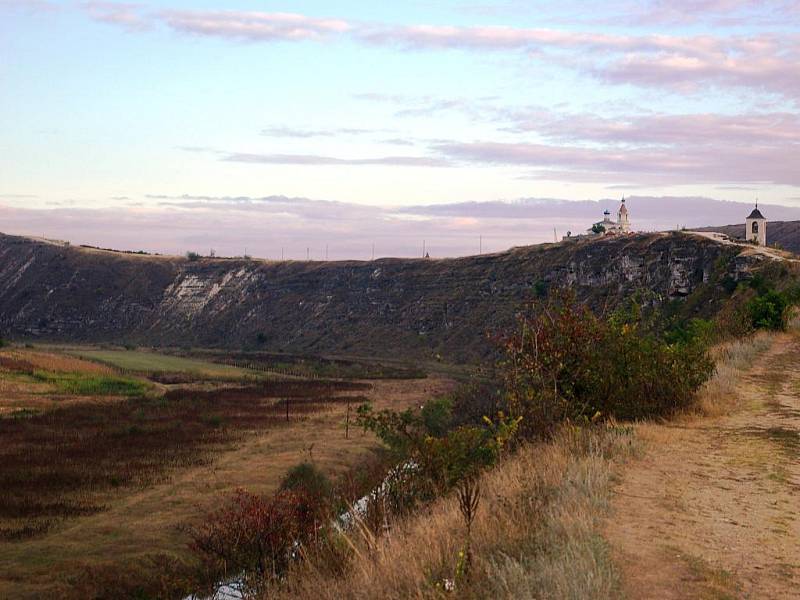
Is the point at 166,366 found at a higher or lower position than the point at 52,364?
lower

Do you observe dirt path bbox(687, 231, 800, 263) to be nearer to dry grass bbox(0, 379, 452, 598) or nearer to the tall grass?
dry grass bbox(0, 379, 452, 598)

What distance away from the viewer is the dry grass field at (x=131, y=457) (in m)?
17.1

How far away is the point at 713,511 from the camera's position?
28.3ft

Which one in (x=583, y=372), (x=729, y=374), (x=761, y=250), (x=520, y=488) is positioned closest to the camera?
(x=520, y=488)

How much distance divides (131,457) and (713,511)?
2188 centimetres

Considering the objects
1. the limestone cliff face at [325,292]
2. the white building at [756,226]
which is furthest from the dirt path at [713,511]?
the white building at [756,226]

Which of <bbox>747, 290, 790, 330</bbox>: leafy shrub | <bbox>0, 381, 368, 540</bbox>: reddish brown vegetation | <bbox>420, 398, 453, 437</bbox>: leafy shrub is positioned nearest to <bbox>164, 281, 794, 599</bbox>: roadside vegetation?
<bbox>420, 398, 453, 437</bbox>: leafy shrub

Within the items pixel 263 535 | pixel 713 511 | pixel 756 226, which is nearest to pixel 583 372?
pixel 713 511

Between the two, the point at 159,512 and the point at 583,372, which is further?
the point at 159,512

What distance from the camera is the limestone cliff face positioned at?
74250 millimetres

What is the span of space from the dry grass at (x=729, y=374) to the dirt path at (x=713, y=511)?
1.76 feet

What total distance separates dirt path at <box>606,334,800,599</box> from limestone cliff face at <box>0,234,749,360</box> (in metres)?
48.2

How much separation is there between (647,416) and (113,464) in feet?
56.1

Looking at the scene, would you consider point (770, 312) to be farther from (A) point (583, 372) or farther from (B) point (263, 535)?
(B) point (263, 535)
